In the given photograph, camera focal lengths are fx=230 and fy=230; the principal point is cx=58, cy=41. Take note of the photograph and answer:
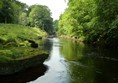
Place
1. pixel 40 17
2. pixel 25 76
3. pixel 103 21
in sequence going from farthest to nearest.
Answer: pixel 40 17
pixel 103 21
pixel 25 76

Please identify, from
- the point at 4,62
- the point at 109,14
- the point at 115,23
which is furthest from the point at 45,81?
the point at 109,14

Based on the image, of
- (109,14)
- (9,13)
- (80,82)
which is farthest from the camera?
(9,13)

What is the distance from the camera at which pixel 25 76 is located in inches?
708

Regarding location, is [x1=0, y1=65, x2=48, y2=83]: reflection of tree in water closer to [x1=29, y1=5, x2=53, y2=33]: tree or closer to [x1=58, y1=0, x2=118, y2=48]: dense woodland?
[x1=58, y1=0, x2=118, y2=48]: dense woodland

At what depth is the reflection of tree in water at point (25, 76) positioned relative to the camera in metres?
16.7

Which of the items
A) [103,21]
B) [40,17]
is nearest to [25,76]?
[103,21]

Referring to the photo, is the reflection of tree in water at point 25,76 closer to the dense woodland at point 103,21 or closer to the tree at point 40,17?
the dense woodland at point 103,21

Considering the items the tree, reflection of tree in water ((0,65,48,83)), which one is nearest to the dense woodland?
reflection of tree in water ((0,65,48,83))

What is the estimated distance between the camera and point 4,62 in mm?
16938

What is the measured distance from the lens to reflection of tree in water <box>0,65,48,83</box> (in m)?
16.7

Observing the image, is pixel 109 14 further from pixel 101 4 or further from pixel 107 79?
pixel 107 79

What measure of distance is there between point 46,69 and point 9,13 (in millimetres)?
61564

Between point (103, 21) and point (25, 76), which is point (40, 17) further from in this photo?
point (25, 76)

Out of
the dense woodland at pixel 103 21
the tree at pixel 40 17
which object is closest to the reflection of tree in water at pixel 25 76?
the dense woodland at pixel 103 21
